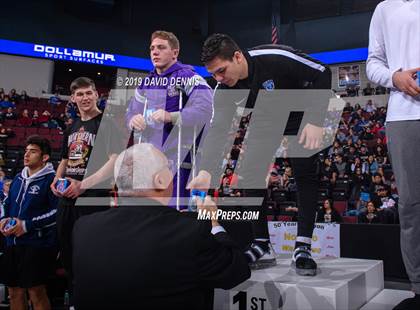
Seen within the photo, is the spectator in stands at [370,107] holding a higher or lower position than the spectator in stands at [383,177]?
higher

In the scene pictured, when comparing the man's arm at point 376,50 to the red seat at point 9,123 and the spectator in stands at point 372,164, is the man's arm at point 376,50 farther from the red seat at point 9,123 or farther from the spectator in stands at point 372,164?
the red seat at point 9,123

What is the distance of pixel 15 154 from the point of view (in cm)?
1011

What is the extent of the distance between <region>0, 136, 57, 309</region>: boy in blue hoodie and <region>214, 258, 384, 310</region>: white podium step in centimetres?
177

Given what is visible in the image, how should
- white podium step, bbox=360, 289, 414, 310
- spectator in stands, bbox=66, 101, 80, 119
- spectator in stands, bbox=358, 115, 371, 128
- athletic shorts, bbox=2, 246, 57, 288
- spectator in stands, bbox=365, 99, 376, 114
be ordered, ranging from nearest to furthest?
white podium step, bbox=360, 289, 414, 310
athletic shorts, bbox=2, 246, 57, 288
spectator in stands, bbox=358, 115, 371, 128
spectator in stands, bbox=66, 101, 80, 119
spectator in stands, bbox=365, 99, 376, 114

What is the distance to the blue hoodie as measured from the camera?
123 inches

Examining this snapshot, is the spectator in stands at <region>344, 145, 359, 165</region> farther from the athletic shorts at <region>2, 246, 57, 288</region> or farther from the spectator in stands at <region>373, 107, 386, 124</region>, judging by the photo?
the athletic shorts at <region>2, 246, 57, 288</region>

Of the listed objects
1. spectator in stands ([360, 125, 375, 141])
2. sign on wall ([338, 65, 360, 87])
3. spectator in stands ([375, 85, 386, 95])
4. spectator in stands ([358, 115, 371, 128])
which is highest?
sign on wall ([338, 65, 360, 87])

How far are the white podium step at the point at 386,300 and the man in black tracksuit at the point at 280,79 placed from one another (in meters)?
0.42

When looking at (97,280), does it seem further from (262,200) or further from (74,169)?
(74,169)

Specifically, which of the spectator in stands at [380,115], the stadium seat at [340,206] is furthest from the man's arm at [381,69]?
the spectator in stands at [380,115]

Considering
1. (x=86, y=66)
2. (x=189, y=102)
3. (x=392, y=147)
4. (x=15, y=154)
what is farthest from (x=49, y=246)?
(x=86, y=66)

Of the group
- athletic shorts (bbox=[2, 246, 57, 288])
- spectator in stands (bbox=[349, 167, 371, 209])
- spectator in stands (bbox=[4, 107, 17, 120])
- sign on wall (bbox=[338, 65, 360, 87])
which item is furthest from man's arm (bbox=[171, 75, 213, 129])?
sign on wall (bbox=[338, 65, 360, 87])

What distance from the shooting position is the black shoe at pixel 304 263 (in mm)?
1950

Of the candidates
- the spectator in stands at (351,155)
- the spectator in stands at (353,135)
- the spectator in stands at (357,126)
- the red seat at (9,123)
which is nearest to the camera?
the spectator in stands at (351,155)
